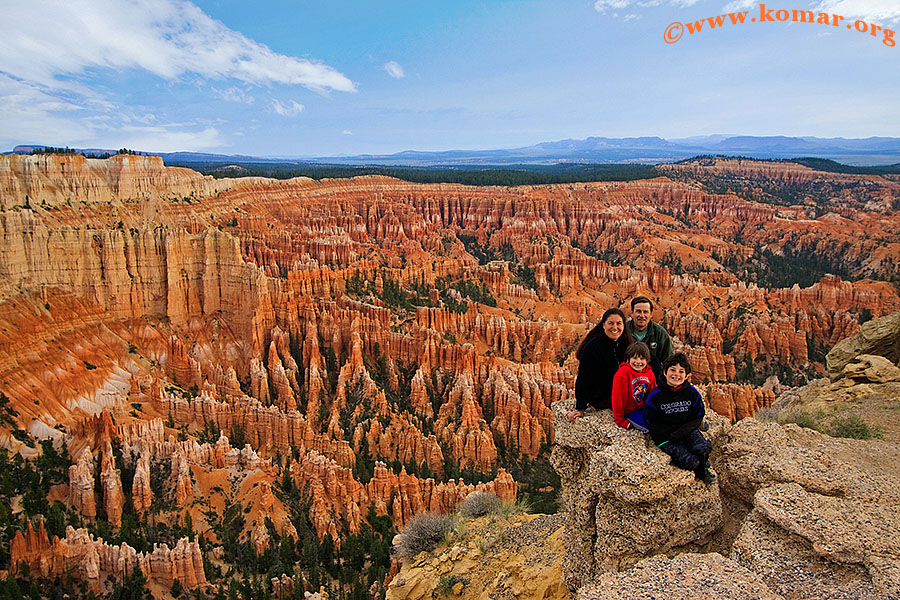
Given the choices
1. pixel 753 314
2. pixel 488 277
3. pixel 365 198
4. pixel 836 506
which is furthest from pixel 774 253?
pixel 836 506

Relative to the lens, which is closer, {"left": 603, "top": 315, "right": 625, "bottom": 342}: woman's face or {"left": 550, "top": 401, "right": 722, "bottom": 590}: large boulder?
{"left": 550, "top": 401, "right": 722, "bottom": 590}: large boulder

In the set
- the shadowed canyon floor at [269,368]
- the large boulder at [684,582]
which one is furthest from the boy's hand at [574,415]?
the shadowed canyon floor at [269,368]

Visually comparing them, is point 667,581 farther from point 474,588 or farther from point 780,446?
point 474,588

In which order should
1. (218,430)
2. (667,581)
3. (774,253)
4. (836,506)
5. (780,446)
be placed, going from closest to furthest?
(667,581), (836,506), (780,446), (218,430), (774,253)

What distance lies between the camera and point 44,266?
26.6m

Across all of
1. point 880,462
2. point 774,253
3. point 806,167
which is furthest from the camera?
point 806,167

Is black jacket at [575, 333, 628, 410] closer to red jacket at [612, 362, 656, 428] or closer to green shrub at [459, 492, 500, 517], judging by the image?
red jacket at [612, 362, 656, 428]

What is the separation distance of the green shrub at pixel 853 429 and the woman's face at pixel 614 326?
21.3 ft

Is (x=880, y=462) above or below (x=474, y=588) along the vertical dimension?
above

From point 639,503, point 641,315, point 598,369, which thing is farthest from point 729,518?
point 641,315

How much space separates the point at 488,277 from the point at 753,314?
20618 millimetres

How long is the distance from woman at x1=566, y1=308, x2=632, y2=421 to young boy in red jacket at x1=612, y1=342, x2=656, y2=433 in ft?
1.16

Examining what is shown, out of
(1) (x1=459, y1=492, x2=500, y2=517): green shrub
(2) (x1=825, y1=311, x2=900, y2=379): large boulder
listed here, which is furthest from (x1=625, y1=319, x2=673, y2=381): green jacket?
(2) (x1=825, y1=311, x2=900, y2=379): large boulder

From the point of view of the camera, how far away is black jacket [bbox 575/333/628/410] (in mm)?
6957
